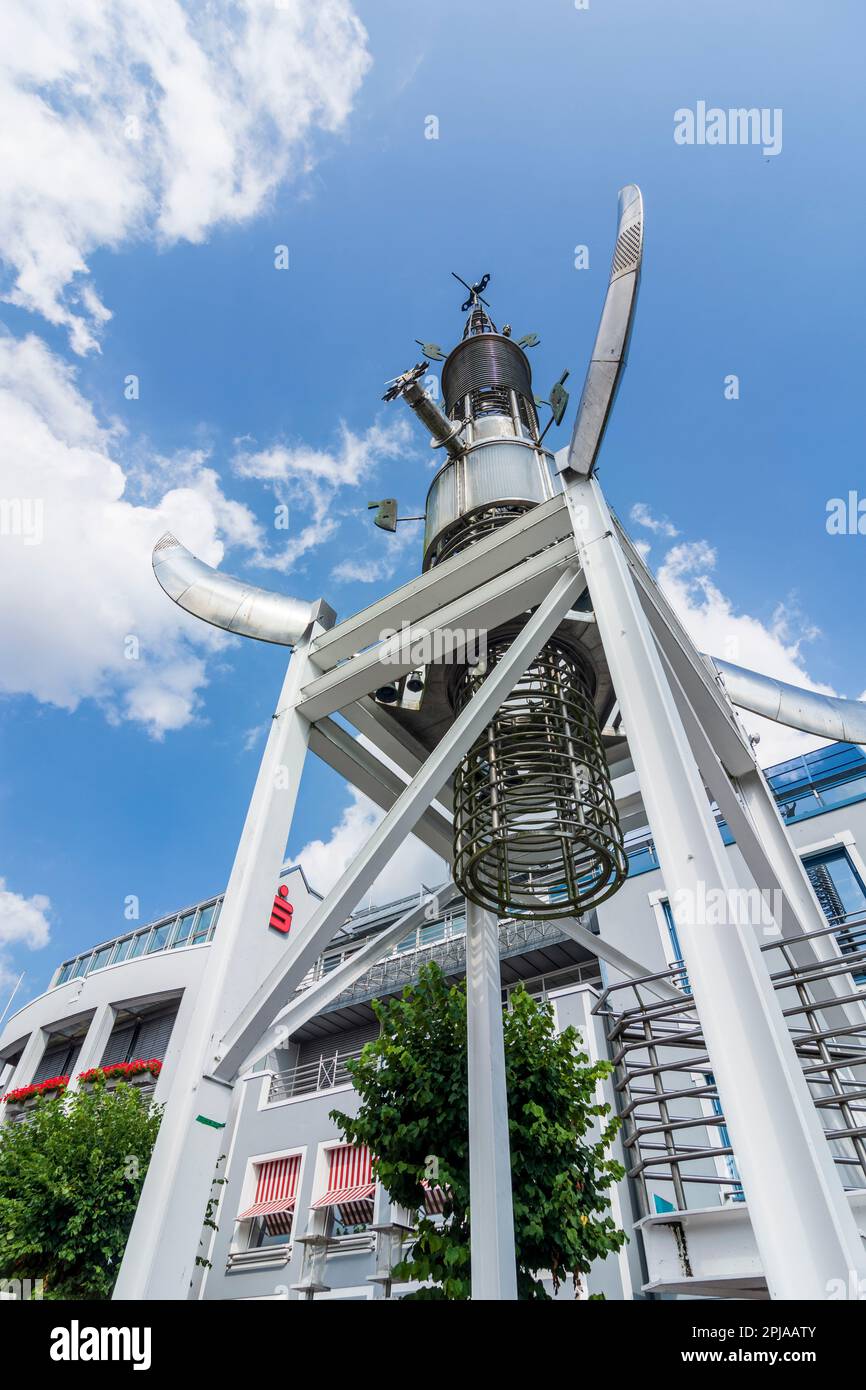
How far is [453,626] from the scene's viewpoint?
19.8ft

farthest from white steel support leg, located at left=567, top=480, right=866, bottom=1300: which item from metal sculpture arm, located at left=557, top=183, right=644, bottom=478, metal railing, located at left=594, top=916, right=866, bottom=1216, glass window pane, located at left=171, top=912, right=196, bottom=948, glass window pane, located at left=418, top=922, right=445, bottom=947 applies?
glass window pane, located at left=171, top=912, right=196, bottom=948

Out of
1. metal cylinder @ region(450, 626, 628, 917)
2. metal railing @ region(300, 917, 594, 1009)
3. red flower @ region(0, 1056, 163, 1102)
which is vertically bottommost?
metal cylinder @ region(450, 626, 628, 917)

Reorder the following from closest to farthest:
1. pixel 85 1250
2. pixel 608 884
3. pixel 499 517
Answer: pixel 608 884, pixel 499 517, pixel 85 1250

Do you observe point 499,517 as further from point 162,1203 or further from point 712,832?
point 162,1203

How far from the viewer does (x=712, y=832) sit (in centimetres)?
353

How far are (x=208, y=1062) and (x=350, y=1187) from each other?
15.8 meters

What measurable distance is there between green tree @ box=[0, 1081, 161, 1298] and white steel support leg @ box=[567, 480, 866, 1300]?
1211 centimetres

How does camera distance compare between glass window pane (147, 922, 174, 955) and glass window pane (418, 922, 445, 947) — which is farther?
glass window pane (147, 922, 174, 955)

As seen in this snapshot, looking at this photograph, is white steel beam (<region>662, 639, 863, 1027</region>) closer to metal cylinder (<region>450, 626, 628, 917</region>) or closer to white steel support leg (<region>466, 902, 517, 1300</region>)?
metal cylinder (<region>450, 626, 628, 917</region>)

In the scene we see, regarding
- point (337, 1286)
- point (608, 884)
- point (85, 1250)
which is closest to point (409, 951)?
point (337, 1286)

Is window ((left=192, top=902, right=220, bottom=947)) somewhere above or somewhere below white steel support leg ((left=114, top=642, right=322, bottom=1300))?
above

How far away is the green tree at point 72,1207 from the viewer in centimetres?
1152

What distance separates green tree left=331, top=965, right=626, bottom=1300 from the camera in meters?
7.30

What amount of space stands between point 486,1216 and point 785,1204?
357 centimetres
